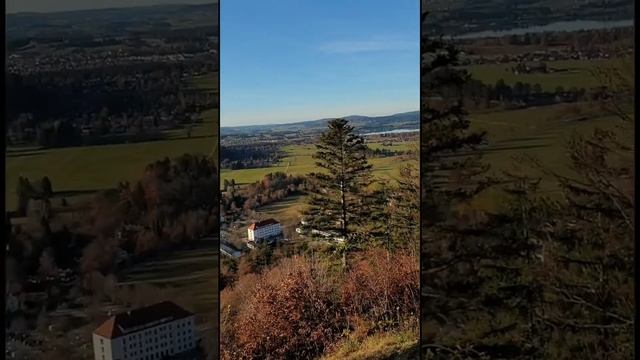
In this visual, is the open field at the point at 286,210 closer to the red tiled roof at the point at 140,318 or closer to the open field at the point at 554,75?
the red tiled roof at the point at 140,318

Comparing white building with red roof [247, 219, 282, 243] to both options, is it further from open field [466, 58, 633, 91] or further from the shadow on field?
open field [466, 58, 633, 91]

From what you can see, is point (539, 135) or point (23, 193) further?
point (539, 135)

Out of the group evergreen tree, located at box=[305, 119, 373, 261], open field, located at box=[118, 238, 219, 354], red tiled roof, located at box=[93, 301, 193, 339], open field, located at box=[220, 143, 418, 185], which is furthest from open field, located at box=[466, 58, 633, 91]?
red tiled roof, located at box=[93, 301, 193, 339]

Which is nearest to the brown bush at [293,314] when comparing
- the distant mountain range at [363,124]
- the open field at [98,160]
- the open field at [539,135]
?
the distant mountain range at [363,124]

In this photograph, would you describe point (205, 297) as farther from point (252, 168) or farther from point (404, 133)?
point (404, 133)

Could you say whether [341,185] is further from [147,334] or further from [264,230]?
[147,334]

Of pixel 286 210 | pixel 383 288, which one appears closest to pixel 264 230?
pixel 286 210
